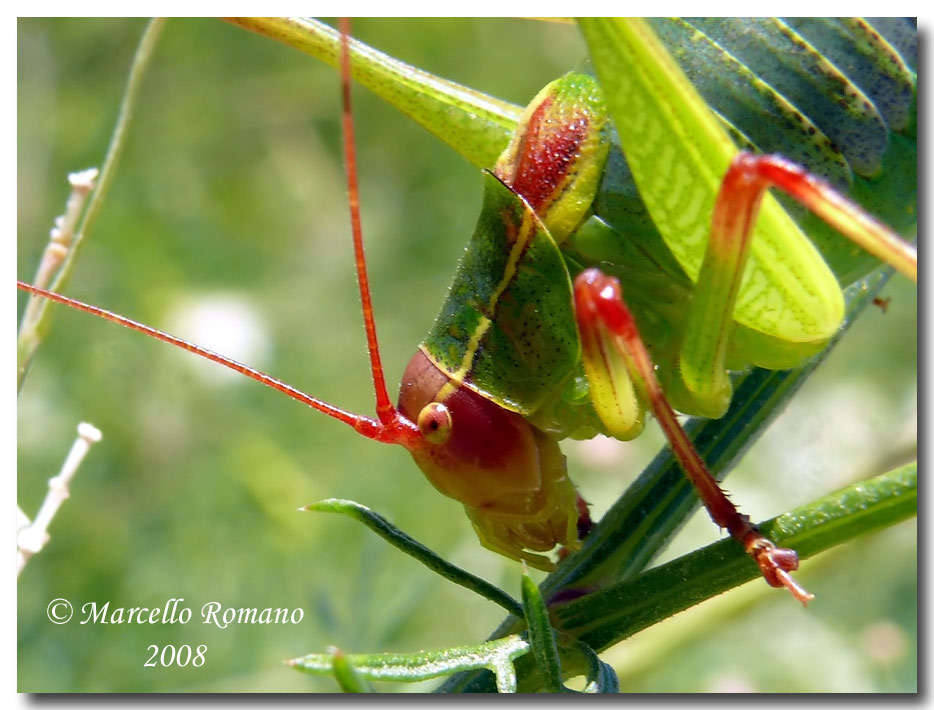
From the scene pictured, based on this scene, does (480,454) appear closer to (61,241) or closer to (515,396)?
(515,396)

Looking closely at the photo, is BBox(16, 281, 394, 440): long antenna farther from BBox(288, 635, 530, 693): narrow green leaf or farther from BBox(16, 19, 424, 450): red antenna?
BBox(288, 635, 530, 693): narrow green leaf

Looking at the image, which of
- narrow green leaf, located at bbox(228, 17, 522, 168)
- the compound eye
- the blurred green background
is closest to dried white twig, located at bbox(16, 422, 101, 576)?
the compound eye

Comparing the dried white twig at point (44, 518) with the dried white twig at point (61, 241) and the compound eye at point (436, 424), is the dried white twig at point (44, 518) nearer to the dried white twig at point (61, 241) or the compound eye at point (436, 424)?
the dried white twig at point (61, 241)

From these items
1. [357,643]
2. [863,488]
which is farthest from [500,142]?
[357,643]

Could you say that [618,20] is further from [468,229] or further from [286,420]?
[468,229]
